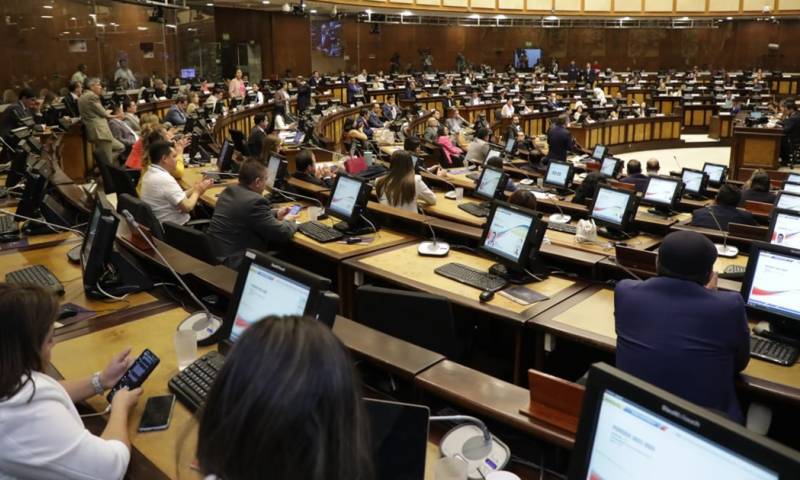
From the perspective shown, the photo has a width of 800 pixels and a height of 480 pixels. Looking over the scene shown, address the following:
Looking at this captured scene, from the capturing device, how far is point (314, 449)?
40.7 inches

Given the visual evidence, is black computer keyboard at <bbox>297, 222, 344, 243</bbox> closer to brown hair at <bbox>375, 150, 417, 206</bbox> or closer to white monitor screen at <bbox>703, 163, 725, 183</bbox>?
brown hair at <bbox>375, 150, 417, 206</bbox>

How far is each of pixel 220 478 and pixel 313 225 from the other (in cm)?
391

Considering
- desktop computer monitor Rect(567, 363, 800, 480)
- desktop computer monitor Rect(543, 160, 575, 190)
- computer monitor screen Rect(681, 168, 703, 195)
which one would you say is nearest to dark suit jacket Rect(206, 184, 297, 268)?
desktop computer monitor Rect(567, 363, 800, 480)

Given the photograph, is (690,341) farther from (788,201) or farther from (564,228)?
(788,201)

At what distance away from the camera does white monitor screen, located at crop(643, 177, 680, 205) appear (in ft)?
20.2

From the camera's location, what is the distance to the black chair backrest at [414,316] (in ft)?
9.73

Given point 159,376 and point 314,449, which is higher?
point 314,449

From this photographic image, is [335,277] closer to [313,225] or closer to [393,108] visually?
[313,225]

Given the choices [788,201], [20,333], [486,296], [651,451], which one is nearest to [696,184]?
[788,201]

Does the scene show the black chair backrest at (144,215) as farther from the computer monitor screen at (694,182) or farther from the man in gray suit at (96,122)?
the computer monitor screen at (694,182)

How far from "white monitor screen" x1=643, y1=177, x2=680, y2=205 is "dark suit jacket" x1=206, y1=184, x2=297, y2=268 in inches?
141

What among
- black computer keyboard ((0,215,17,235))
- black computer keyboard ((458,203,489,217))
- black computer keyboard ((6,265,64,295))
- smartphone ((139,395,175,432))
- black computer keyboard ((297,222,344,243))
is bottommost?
black computer keyboard ((458,203,489,217))

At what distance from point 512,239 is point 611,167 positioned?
20.9 ft

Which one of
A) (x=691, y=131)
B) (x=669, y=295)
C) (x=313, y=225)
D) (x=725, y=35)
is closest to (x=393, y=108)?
(x=691, y=131)
